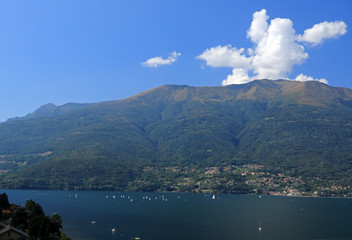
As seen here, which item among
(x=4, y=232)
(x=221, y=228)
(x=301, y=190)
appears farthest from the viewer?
(x=301, y=190)

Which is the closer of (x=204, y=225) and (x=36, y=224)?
(x=36, y=224)

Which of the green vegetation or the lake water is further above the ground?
the green vegetation

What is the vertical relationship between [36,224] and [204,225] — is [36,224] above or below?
above

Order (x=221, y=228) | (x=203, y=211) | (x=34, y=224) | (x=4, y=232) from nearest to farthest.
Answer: (x=4, y=232) → (x=34, y=224) → (x=221, y=228) → (x=203, y=211)

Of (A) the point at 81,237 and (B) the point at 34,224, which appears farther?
(A) the point at 81,237

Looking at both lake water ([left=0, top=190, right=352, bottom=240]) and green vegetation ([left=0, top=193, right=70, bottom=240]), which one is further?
lake water ([left=0, top=190, right=352, bottom=240])

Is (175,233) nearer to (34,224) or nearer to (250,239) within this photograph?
(250,239)

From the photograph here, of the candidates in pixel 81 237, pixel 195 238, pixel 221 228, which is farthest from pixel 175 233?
pixel 81 237

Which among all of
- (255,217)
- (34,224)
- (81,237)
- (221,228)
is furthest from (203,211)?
(34,224)

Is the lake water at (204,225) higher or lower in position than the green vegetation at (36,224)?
lower

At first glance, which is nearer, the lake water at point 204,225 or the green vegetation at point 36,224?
the green vegetation at point 36,224

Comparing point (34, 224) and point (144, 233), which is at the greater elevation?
point (34, 224)
